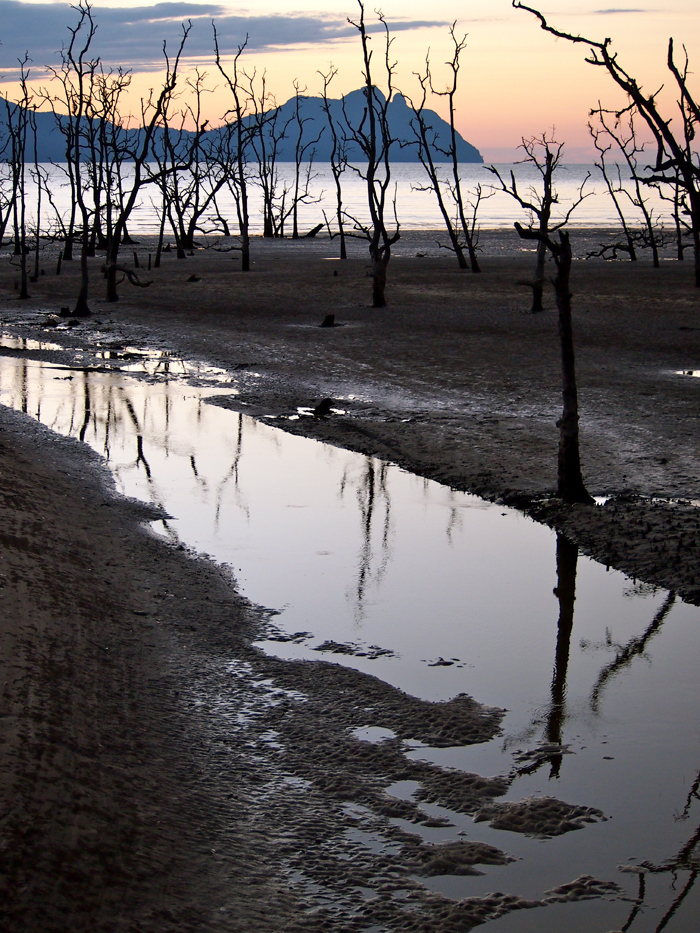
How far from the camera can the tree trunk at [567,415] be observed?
395 inches

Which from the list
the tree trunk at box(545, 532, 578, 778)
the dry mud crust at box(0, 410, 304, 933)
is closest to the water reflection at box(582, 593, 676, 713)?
the tree trunk at box(545, 532, 578, 778)

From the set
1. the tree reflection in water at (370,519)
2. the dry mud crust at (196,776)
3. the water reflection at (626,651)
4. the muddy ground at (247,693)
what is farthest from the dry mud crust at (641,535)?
the dry mud crust at (196,776)

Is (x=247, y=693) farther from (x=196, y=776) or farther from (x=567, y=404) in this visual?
(x=567, y=404)

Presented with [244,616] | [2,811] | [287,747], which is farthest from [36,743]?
[244,616]

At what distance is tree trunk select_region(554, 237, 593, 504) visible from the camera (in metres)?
10.0

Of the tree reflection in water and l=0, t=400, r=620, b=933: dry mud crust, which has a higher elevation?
the tree reflection in water

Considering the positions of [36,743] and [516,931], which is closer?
[516,931]

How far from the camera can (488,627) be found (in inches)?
305

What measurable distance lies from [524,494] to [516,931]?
Answer: 6.87 m

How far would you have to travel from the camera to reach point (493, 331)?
22.6 meters

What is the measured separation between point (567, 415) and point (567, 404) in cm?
12

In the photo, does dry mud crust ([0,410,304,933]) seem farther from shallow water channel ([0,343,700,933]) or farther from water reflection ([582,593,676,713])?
water reflection ([582,593,676,713])

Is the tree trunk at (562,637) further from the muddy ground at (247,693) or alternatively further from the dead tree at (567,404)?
the dead tree at (567,404)

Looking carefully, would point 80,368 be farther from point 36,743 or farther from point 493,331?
point 36,743
